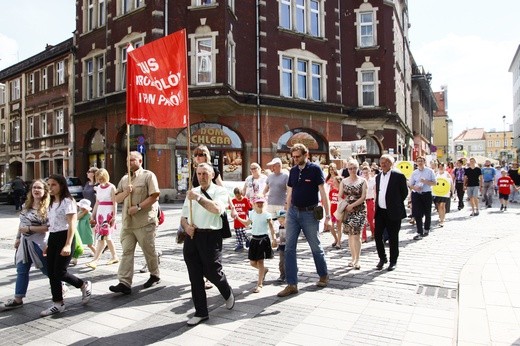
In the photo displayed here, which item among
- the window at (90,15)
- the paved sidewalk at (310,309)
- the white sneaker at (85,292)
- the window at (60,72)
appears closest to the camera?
the paved sidewalk at (310,309)

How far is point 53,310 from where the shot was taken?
16.6 feet

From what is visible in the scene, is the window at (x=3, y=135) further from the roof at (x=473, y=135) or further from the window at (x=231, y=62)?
the roof at (x=473, y=135)

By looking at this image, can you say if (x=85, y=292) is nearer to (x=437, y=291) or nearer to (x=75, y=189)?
(x=437, y=291)

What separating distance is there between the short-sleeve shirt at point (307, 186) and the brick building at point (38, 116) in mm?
24204

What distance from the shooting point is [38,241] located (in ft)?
17.4

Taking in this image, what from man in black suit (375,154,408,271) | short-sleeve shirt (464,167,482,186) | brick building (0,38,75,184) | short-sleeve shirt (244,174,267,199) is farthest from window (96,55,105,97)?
man in black suit (375,154,408,271)

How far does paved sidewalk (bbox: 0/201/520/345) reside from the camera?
4.21 m

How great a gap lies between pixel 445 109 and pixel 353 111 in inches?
2410

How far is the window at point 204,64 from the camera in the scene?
21.0m

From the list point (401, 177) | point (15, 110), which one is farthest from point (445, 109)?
→ point (401, 177)

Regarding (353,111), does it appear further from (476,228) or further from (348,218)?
(348,218)

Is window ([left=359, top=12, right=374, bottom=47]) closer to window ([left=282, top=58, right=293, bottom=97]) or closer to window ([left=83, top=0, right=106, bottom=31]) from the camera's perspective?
window ([left=282, top=58, right=293, bottom=97])

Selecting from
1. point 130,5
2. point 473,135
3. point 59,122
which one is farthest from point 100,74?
point 473,135

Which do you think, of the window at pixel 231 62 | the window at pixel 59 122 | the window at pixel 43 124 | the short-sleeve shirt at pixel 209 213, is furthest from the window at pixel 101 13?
the short-sleeve shirt at pixel 209 213
